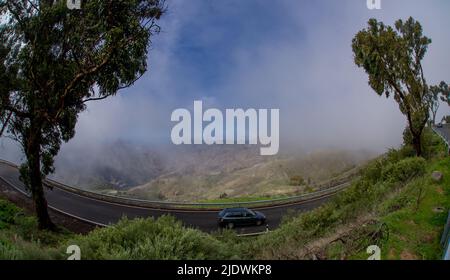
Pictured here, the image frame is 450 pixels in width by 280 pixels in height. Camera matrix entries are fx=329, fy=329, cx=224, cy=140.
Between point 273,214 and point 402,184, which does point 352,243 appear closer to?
point 273,214

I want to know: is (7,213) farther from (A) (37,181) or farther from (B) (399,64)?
(B) (399,64)

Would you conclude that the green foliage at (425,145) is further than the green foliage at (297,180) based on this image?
Yes

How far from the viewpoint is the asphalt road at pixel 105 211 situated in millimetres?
8211

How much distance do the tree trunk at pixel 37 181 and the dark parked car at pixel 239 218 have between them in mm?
4387

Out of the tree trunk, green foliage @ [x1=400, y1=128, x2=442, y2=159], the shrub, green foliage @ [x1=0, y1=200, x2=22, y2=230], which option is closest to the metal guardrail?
the tree trunk

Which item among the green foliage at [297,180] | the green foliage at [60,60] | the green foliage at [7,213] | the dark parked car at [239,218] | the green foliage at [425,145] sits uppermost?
the green foliage at [60,60]

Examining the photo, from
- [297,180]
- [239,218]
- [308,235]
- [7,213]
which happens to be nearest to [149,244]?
[308,235]

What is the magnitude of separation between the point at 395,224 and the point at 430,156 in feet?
35.9

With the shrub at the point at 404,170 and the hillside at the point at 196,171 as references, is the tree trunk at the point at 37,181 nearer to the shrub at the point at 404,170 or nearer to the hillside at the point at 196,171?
the hillside at the point at 196,171

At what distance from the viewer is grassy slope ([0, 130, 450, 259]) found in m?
4.91

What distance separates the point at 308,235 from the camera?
7.90 m

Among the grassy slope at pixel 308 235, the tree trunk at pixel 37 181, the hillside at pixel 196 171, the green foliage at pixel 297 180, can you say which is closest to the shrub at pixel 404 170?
the grassy slope at pixel 308 235

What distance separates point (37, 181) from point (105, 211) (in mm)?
2494
